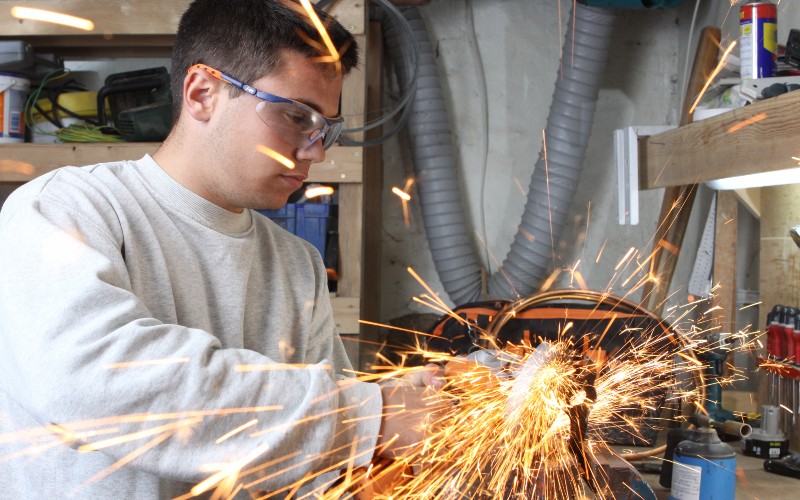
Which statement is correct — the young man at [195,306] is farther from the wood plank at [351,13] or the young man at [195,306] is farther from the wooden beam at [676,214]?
the wooden beam at [676,214]

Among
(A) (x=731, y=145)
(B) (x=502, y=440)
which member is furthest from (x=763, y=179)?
(B) (x=502, y=440)

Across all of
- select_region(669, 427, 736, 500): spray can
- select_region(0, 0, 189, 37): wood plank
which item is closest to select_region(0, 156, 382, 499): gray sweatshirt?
select_region(669, 427, 736, 500): spray can

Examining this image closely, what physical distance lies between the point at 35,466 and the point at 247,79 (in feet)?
2.64

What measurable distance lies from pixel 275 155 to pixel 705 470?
1184 mm

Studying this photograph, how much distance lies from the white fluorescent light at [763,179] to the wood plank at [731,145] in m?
0.03

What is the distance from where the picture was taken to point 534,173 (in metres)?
3.54

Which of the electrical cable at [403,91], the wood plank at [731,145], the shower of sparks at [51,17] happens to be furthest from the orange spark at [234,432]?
the shower of sparks at [51,17]

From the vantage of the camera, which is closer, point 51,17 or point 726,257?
point 726,257

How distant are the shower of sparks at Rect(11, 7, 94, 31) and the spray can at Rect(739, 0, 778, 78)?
7.20ft

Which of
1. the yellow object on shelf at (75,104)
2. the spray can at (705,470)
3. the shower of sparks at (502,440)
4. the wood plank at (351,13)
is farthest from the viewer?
the yellow object on shelf at (75,104)

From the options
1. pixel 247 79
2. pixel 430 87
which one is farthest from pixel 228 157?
pixel 430 87

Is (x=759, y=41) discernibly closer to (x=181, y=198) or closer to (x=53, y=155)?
(x=181, y=198)

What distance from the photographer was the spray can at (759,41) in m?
2.21

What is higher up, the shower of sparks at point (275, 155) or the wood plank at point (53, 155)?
the wood plank at point (53, 155)
